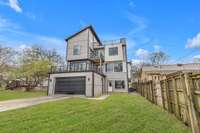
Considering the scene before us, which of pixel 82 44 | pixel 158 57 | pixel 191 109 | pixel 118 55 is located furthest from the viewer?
pixel 158 57

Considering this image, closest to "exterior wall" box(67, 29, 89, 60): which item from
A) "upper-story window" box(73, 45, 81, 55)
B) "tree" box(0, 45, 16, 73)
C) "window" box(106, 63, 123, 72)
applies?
"upper-story window" box(73, 45, 81, 55)

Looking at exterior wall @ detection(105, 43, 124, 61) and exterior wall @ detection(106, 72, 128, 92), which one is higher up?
exterior wall @ detection(105, 43, 124, 61)

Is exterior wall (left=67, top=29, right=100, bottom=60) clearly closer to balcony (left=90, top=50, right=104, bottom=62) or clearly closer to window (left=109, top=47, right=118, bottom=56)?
balcony (left=90, top=50, right=104, bottom=62)

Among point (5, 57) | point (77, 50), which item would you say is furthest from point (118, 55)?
point (5, 57)

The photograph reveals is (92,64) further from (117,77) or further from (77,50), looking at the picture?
(117,77)

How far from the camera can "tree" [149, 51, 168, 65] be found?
39.9 metres

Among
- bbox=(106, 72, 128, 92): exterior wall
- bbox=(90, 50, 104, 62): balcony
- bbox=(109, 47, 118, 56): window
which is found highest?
bbox=(109, 47, 118, 56): window

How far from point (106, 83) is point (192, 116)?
58.2 feet

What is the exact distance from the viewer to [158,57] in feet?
133

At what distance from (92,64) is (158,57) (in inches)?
1122

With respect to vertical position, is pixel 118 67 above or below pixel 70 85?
above

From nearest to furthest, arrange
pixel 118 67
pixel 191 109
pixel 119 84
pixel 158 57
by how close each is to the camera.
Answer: pixel 191 109 → pixel 119 84 → pixel 118 67 → pixel 158 57

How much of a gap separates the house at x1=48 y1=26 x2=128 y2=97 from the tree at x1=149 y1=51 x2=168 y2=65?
2397 centimetres

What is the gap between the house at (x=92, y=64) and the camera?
15.6m
